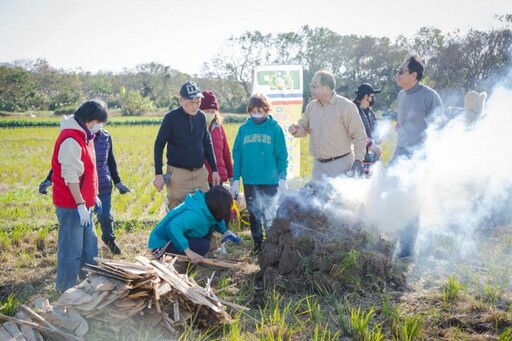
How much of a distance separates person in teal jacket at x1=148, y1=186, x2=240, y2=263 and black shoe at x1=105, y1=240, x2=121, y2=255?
1.23m

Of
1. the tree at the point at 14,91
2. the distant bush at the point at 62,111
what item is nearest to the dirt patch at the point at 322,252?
the distant bush at the point at 62,111

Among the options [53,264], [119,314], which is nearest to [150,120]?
[53,264]

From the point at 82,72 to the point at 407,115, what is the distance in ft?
204

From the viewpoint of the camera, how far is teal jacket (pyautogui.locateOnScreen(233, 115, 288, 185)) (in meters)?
5.13

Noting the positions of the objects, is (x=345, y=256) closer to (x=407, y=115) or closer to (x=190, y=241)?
(x=190, y=241)

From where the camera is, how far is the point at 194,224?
14.1 feet

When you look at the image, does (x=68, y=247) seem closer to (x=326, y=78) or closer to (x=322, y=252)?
(x=322, y=252)

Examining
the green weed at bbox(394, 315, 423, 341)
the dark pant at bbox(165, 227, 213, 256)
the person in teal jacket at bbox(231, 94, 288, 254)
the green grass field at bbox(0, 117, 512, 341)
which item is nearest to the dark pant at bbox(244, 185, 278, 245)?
the person in teal jacket at bbox(231, 94, 288, 254)

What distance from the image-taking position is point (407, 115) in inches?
197

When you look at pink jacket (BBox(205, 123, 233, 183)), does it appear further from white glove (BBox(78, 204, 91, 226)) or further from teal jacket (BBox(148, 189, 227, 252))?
white glove (BBox(78, 204, 91, 226))

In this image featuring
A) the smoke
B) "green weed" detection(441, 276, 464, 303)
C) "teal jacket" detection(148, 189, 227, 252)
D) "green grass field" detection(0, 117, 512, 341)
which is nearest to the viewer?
"green grass field" detection(0, 117, 512, 341)

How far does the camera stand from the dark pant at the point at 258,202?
521cm

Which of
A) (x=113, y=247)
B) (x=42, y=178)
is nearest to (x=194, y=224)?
(x=113, y=247)

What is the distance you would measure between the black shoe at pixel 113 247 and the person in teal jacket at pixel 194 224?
4.02ft
